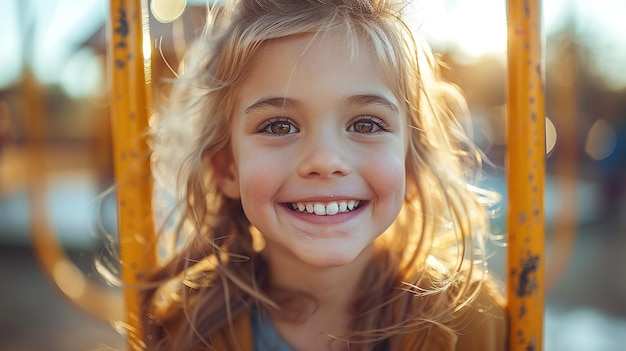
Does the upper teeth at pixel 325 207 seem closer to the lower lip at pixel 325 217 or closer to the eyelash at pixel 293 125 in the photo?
the lower lip at pixel 325 217

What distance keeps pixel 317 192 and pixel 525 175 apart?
0.31 m

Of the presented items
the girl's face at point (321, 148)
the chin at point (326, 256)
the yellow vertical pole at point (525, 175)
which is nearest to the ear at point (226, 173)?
the girl's face at point (321, 148)

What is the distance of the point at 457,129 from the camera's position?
1142mm

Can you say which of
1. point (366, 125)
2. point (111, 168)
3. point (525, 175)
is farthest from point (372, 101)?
point (111, 168)

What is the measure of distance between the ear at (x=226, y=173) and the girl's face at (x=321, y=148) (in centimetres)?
12

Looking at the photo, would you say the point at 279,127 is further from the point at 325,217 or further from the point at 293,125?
the point at 325,217

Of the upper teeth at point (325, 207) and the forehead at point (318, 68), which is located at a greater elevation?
the forehead at point (318, 68)

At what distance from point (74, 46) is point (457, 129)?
2.44 m

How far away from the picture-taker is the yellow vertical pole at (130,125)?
96cm

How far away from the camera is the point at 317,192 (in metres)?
0.90

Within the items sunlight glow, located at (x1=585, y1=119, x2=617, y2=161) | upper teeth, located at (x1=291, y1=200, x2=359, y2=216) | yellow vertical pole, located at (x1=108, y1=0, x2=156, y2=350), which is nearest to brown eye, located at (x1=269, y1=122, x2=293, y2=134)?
upper teeth, located at (x1=291, y1=200, x2=359, y2=216)

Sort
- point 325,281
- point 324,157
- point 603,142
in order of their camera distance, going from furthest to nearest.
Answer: point 603,142
point 325,281
point 324,157

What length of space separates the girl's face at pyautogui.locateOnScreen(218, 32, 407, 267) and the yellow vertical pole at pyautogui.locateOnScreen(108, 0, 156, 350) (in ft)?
0.55

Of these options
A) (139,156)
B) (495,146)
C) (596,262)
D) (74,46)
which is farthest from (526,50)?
(495,146)
